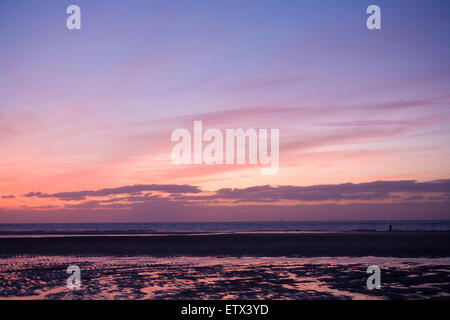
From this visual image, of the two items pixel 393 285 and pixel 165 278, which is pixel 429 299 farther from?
pixel 165 278

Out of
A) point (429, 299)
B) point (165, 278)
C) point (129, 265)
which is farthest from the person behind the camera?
point (129, 265)

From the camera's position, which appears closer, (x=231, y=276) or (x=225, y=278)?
(x=225, y=278)

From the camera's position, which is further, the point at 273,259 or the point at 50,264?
the point at 273,259

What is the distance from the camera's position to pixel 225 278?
789 inches

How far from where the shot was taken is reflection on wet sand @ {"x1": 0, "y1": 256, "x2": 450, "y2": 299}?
640 inches

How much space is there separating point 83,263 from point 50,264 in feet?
6.45

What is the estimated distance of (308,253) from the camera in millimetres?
31953

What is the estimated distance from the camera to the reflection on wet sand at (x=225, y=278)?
1625 centimetres
